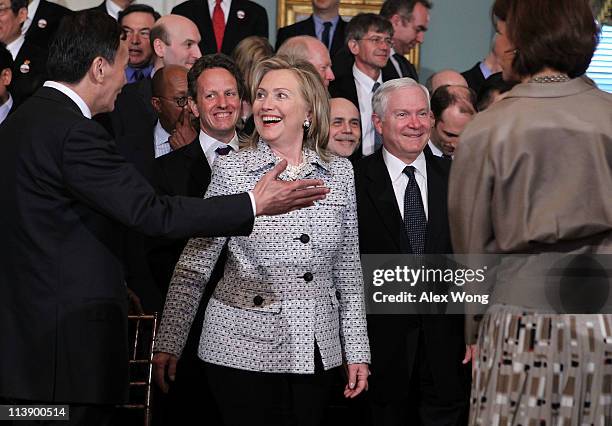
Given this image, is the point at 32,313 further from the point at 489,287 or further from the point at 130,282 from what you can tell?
the point at 130,282

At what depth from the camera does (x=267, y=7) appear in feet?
27.8

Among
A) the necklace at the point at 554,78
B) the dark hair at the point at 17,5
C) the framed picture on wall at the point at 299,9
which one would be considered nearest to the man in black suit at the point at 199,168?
the dark hair at the point at 17,5

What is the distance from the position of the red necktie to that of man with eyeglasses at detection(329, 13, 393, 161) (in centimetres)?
90

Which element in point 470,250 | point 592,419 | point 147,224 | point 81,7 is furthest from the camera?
point 81,7

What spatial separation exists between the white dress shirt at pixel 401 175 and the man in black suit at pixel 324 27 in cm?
268

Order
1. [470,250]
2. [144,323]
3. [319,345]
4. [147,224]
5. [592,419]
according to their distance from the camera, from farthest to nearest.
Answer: [144,323] → [319,345] → [147,224] → [470,250] → [592,419]

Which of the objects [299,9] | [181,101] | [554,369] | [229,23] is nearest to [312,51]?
[181,101]

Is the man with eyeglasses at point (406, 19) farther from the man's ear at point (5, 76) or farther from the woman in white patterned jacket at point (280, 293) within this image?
the woman in white patterned jacket at point (280, 293)

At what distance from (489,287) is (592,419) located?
1.58ft

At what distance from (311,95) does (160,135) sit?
1.80 m

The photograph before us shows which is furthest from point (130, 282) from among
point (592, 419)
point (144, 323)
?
point (592, 419)

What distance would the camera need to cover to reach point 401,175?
4789 mm

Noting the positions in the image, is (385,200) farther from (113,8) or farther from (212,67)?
(113,8)

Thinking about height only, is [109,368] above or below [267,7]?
below
